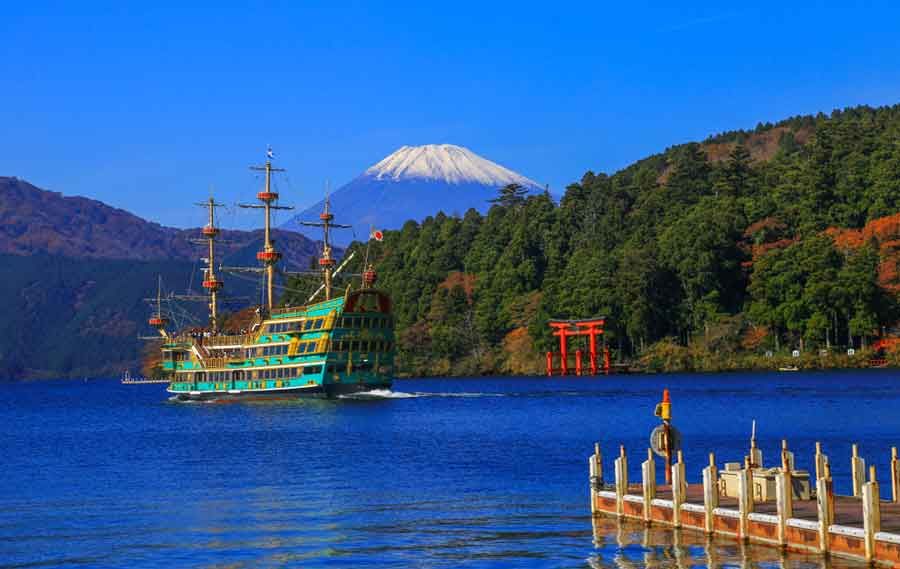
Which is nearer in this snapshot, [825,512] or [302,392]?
[825,512]

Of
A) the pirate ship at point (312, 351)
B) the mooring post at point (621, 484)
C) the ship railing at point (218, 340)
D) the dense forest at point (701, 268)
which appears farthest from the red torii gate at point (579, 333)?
the mooring post at point (621, 484)

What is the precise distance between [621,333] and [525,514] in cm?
12577

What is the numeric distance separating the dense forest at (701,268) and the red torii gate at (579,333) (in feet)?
7.66

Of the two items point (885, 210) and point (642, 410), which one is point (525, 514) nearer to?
point (642, 410)

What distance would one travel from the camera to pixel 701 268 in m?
155

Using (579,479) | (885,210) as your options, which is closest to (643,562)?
(579,479)

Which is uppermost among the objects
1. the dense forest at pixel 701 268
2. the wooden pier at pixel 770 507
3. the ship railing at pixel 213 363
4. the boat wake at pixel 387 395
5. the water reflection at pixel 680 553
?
the dense forest at pixel 701 268

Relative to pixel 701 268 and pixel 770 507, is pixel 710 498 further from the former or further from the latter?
pixel 701 268

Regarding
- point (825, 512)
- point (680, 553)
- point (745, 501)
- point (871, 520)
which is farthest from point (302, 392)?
point (871, 520)

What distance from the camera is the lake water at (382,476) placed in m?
36.5

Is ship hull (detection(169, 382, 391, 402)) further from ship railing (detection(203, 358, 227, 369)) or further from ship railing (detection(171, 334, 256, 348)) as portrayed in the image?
ship railing (detection(171, 334, 256, 348))

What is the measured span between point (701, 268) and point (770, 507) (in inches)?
4774

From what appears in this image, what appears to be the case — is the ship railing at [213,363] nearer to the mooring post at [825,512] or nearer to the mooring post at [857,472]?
the mooring post at [857,472]

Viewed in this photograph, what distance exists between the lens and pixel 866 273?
138125 millimetres
